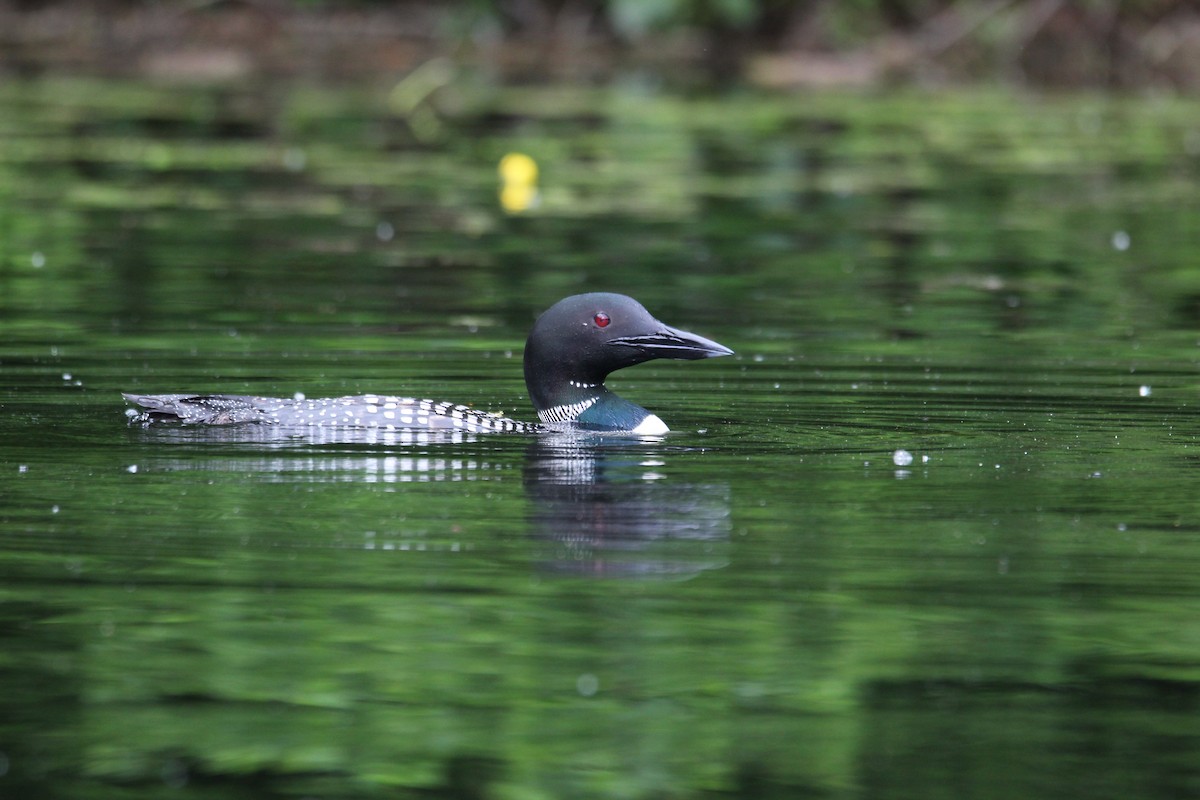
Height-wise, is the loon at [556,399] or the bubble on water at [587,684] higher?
the loon at [556,399]

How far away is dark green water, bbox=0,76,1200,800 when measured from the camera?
461cm

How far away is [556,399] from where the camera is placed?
818 centimetres

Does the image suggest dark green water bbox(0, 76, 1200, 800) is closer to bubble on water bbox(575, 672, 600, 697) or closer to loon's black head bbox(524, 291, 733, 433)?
bubble on water bbox(575, 672, 600, 697)

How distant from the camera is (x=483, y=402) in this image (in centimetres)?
891

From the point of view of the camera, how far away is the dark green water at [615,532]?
4609 millimetres

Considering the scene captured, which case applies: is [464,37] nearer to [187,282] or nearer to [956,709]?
[187,282]

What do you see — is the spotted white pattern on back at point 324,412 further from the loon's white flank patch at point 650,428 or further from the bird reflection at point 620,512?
the loon's white flank patch at point 650,428

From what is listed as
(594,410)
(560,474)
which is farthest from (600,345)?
(560,474)

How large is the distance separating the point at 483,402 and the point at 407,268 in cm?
473

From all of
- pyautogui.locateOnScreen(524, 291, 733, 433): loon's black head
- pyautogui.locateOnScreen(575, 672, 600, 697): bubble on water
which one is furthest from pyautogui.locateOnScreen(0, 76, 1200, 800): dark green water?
pyautogui.locateOnScreen(524, 291, 733, 433): loon's black head

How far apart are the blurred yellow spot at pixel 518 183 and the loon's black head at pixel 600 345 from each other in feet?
29.1

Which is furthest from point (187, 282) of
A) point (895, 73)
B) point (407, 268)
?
point (895, 73)

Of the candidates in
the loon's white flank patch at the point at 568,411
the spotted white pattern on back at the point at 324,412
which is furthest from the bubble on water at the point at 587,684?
the loon's white flank patch at the point at 568,411

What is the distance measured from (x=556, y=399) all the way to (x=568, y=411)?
63 millimetres
